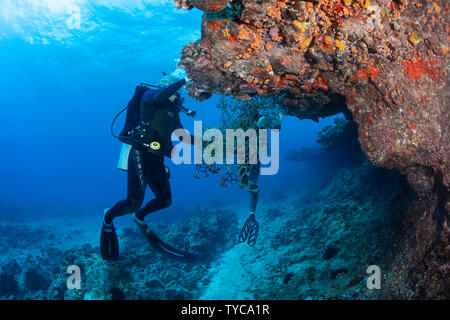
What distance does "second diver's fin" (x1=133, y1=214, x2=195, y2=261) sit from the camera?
19.6ft

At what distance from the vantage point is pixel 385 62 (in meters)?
3.03

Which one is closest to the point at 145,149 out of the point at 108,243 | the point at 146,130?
the point at 146,130

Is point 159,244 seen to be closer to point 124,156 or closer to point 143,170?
point 143,170

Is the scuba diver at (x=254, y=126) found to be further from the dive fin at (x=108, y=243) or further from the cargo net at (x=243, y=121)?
the dive fin at (x=108, y=243)

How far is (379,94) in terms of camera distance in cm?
311

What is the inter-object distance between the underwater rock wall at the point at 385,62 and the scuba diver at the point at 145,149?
225 centimetres

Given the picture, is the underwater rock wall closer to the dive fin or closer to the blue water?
the blue water

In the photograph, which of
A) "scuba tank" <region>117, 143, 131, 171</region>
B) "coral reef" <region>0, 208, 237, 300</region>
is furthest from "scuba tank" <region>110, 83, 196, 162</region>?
"coral reef" <region>0, 208, 237, 300</region>

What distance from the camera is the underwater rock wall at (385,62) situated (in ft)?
9.48

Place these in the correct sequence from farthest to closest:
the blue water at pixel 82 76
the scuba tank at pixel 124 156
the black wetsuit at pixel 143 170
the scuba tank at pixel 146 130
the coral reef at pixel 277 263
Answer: the blue water at pixel 82 76 → the scuba tank at pixel 124 156 → the black wetsuit at pixel 143 170 → the scuba tank at pixel 146 130 → the coral reef at pixel 277 263

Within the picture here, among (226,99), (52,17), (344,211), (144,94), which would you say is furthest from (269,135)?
(52,17)

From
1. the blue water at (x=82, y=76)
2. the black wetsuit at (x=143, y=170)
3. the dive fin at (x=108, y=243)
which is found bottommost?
A: the dive fin at (x=108, y=243)

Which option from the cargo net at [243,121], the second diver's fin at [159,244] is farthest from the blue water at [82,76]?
the second diver's fin at [159,244]
